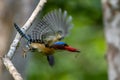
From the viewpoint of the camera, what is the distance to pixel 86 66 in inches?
316

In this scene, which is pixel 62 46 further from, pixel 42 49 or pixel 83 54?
pixel 83 54

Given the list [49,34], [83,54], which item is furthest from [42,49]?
[83,54]

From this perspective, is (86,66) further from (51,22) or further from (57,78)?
(51,22)

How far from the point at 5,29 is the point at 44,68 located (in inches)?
56.3

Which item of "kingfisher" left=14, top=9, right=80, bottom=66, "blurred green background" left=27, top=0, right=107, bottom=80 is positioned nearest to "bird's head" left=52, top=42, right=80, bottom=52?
"kingfisher" left=14, top=9, right=80, bottom=66

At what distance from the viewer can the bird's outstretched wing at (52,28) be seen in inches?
114

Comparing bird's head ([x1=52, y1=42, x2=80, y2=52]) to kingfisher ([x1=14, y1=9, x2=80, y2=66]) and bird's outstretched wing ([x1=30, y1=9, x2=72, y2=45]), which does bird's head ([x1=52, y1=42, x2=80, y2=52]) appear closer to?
kingfisher ([x1=14, y1=9, x2=80, y2=66])

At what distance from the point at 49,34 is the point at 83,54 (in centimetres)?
520

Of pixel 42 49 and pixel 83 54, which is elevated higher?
pixel 42 49

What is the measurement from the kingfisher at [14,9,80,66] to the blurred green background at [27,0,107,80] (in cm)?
440

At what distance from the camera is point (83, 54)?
8094 millimetres

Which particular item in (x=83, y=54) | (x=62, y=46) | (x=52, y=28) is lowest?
(x=83, y=54)

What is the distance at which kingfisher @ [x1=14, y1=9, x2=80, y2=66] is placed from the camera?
2796 mm

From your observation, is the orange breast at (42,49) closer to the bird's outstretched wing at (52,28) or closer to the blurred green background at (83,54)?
the bird's outstretched wing at (52,28)
